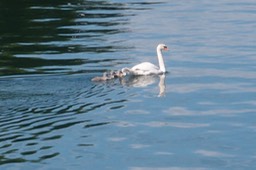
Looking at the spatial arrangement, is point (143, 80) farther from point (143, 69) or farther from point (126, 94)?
point (126, 94)

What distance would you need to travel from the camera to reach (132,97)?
27625 millimetres

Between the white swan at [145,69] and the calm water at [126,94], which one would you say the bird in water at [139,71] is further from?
the calm water at [126,94]

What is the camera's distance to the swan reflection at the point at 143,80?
2962 cm

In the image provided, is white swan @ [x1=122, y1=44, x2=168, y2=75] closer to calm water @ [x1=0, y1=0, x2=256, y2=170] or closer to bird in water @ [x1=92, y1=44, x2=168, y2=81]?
bird in water @ [x1=92, y1=44, x2=168, y2=81]

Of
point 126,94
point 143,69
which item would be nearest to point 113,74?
point 143,69

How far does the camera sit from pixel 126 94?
1100 inches

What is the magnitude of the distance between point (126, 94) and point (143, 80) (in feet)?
8.62

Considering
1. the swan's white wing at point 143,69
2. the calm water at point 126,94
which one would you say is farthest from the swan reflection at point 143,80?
the swan's white wing at point 143,69

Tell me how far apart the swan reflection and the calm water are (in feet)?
0.14

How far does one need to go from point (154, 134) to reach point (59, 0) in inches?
1124

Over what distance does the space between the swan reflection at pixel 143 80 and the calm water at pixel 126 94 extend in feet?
0.14

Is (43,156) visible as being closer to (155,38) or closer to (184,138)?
(184,138)

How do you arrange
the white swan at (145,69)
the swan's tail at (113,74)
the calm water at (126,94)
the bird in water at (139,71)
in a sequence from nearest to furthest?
1. the calm water at (126,94)
2. the swan's tail at (113,74)
3. the bird in water at (139,71)
4. the white swan at (145,69)

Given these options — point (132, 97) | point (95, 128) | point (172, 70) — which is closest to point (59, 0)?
point (172, 70)
